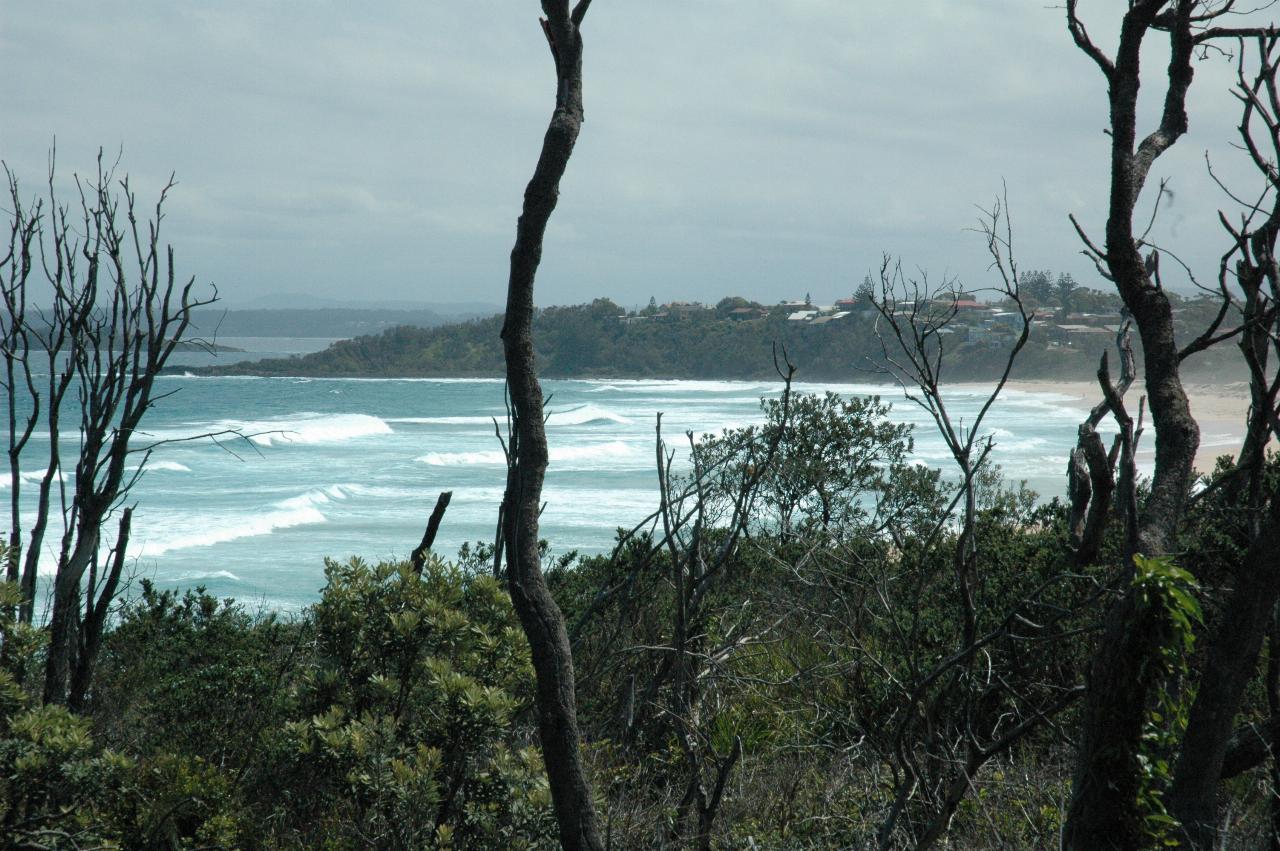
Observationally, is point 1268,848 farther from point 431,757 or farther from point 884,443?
point 884,443

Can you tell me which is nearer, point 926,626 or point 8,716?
point 8,716

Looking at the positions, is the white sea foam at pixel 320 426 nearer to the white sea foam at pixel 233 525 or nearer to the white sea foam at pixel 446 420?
the white sea foam at pixel 446 420

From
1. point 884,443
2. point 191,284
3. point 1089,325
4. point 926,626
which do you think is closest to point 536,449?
point 191,284

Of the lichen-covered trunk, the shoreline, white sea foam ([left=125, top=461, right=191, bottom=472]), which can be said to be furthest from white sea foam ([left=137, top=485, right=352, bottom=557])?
the shoreline

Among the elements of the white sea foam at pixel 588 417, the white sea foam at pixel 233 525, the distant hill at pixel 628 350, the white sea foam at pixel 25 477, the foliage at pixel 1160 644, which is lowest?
the white sea foam at pixel 233 525

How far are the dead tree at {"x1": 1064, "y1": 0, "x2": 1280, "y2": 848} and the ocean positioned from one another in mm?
2549

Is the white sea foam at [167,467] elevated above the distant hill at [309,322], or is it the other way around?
the distant hill at [309,322]

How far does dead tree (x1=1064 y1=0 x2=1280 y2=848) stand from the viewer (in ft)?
6.55

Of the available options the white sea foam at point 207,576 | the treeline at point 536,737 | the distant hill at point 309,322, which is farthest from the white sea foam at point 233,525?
the distant hill at point 309,322

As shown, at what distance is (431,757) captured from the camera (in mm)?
2494

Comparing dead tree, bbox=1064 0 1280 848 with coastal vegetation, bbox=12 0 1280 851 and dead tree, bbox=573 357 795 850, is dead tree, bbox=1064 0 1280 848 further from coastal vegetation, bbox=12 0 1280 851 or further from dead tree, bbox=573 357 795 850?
dead tree, bbox=573 357 795 850

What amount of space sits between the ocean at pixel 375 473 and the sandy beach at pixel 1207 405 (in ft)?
7.64

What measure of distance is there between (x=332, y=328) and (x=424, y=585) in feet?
512

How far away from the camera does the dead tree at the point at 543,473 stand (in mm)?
1951
